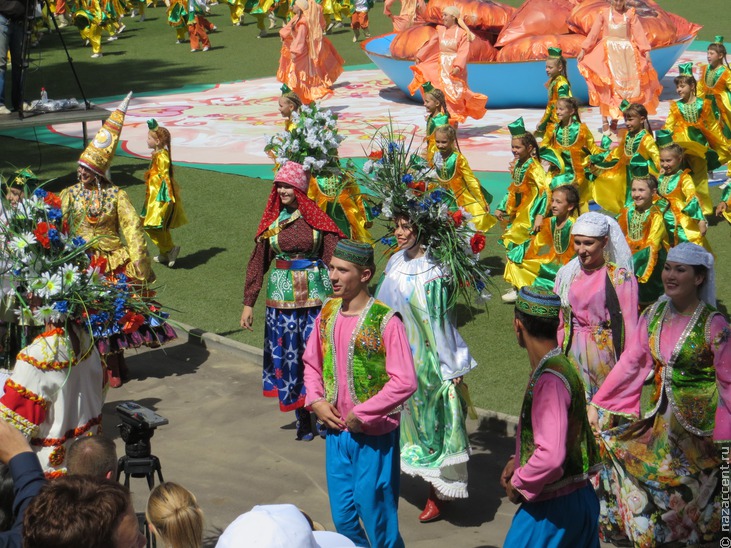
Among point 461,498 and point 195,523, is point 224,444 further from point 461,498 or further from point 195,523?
point 195,523

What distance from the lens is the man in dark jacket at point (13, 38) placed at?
42.7 feet

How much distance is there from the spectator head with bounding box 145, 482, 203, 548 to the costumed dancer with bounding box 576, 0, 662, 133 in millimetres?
13757

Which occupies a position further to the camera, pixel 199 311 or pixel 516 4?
pixel 516 4

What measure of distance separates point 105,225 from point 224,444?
6.58 ft

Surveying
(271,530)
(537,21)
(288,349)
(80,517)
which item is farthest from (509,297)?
(537,21)

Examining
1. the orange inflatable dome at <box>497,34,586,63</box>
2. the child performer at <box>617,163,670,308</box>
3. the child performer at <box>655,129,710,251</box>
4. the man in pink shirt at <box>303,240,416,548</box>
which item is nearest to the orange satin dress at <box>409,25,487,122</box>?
the orange inflatable dome at <box>497,34,586,63</box>

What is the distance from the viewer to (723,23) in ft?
89.3

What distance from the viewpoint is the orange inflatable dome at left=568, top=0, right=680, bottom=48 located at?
18891 mm

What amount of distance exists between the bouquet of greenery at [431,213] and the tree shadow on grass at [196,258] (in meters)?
5.31

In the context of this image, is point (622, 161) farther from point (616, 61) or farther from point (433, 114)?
point (616, 61)

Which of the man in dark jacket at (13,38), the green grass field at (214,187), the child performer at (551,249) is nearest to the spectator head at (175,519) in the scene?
the green grass field at (214,187)

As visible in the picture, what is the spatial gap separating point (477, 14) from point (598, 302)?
14.7 metres

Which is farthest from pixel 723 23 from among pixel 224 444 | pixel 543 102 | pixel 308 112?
pixel 224 444

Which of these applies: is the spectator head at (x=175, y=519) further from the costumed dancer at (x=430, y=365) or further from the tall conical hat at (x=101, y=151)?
the tall conical hat at (x=101, y=151)
